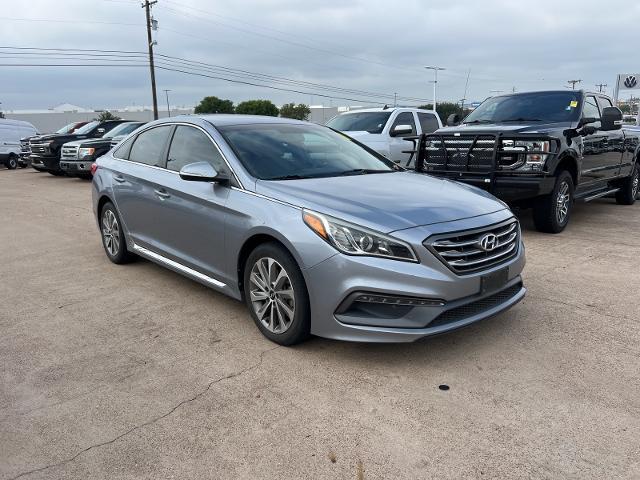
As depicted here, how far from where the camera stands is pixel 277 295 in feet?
12.4

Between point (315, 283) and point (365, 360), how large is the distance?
652mm

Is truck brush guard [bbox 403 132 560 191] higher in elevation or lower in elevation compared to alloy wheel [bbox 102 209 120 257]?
higher

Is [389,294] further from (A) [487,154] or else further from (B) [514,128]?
(B) [514,128]

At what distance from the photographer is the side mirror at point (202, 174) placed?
411cm

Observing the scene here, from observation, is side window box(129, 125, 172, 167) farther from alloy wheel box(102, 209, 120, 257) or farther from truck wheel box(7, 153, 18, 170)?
truck wheel box(7, 153, 18, 170)

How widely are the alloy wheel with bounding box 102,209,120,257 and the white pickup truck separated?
19.4 ft

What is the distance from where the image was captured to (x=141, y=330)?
425 centimetres

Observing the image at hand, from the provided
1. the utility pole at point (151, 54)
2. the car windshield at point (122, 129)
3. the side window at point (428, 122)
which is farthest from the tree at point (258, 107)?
the side window at point (428, 122)

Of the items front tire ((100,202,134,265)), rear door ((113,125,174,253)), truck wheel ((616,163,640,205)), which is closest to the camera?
rear door ((113,125,174,253))

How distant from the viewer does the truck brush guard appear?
6.89m

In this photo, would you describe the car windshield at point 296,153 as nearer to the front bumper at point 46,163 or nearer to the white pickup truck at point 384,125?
the white pickup truck at point 384,125

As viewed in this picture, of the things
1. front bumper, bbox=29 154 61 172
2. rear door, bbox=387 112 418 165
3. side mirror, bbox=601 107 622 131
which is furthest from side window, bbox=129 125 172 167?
front bumper, bbox=29 154 61 172

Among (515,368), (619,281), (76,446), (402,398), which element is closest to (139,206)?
(76,446)

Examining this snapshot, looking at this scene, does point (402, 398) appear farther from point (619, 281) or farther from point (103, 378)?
point (619, 281)
